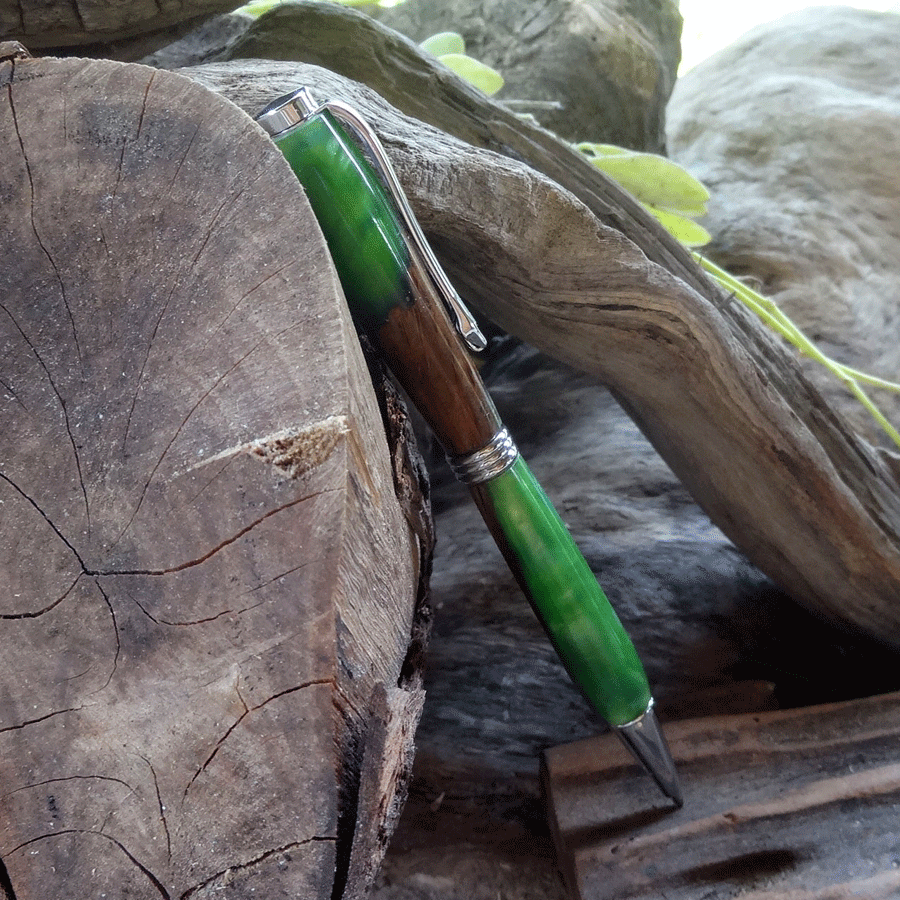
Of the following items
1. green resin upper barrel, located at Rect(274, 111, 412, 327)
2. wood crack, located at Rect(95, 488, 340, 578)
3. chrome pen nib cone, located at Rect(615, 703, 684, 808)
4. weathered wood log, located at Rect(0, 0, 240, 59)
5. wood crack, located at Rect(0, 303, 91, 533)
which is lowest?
chrome pen nib cone, located at Rect(615, 703, 684, 808)

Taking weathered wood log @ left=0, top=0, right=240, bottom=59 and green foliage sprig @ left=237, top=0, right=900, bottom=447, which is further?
green foliage sprig @ left=237, top=0, right=900, bottom=447

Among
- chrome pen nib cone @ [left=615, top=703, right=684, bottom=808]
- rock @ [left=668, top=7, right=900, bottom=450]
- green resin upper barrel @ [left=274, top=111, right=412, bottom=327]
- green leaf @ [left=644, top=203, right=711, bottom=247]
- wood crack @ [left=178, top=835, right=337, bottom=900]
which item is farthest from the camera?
rock @ [left=668, top=7, right=900, bottom=450]

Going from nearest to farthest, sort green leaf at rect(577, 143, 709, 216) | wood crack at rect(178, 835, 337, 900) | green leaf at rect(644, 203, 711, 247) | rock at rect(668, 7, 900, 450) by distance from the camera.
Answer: wood crack at rect(178, 835, 337, 900), green leaf at rect(577, 143, 709, 216), green leaf at rect(644, 203, 711, 247), rock at rect(668, 7, 900, 450)

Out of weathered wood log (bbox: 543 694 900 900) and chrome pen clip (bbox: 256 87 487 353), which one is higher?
chrome pen clip (bbox: 256 87 487 353)

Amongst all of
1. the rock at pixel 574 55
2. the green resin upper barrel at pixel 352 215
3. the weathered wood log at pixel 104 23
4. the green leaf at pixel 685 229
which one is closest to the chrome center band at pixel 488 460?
the green resin upper barrel at pixel 352 215

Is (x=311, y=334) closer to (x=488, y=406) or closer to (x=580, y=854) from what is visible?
(x=488, y=406)

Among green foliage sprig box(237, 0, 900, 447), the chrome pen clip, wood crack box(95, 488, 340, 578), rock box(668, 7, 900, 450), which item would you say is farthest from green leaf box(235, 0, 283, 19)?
rock box(668, 7, 900, 450)

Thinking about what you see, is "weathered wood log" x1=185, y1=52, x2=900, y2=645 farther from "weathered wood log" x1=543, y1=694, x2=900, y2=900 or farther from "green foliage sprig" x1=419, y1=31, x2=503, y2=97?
"green foliage sprig" x1=419, y1=31, x2=503, y2=97

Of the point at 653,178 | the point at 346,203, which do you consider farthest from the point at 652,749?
the point at 653,178

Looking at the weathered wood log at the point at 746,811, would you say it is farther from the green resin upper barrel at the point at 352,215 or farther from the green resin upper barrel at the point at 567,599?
the green resin upper barrel at the point at 352,215
